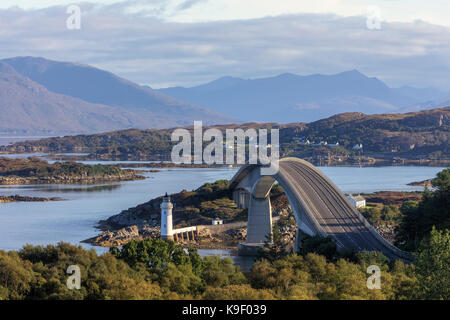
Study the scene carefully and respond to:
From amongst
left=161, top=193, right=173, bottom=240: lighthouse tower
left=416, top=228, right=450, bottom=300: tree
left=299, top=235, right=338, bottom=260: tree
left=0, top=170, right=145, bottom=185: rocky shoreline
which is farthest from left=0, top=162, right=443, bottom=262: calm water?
left=416, top=228, right=450, bottom=300: tree

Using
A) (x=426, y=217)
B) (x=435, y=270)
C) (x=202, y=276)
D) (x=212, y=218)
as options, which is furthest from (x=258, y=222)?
(x=435, y=270)

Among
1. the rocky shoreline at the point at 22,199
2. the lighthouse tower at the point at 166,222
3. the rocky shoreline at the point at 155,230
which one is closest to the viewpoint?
the lighthouse tower at the point at 166,222

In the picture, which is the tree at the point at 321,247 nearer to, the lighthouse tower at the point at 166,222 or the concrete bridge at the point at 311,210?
the concrete bridge at the point at 311,210

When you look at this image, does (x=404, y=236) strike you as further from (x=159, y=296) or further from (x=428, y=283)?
(x=159, y=296)

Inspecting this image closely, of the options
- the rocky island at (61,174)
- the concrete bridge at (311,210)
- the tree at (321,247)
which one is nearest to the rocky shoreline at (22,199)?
the rocky island at (61,174)

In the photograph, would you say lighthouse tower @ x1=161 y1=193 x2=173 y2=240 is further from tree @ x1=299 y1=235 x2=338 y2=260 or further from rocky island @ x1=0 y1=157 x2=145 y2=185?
rocky island @ x1=0 y1=157 x2=145 y2=185

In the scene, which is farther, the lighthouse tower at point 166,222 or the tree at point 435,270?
the lighthouse tower at point 166,222
